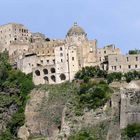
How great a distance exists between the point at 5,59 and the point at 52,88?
1234 centimetres

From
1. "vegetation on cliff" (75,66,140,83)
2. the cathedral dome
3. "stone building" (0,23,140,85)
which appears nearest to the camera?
"vegetation on cliff" (75,66,140,83)

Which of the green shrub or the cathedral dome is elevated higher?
the cathedral dome

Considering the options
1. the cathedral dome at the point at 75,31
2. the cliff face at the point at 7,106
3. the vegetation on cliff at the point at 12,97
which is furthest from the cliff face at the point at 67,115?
the cathedral dome at the point at 75,31

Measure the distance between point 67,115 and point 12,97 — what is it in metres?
10.5

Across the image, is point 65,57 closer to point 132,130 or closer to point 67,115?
point 67,115

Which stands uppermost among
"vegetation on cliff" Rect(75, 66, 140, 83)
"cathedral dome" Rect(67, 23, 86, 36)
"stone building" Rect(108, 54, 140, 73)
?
"cathedral dome" Rect(67, 23, 86, 36)

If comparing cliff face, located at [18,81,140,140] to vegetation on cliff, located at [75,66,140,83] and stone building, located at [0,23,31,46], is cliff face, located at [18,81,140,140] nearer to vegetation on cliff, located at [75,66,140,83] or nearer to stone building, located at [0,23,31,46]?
vegetation on cliff, located at [75,66,140,83]

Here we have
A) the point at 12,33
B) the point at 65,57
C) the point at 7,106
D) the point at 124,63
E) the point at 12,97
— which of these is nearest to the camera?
the point at 7,106

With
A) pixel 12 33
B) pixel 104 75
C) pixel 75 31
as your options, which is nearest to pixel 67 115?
pixel 104 75

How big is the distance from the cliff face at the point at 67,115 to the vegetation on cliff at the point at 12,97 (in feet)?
3.10

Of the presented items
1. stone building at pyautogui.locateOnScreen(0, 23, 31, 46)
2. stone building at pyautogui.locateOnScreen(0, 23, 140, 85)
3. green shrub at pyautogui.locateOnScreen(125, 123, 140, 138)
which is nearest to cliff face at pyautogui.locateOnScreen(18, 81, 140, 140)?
green shrub at pyautogui.locateOnScreen(125, 123, 140, 138)

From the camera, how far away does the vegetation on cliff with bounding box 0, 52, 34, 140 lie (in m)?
99.1

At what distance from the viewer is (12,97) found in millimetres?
102562

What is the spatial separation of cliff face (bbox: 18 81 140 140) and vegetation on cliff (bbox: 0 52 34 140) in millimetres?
945
